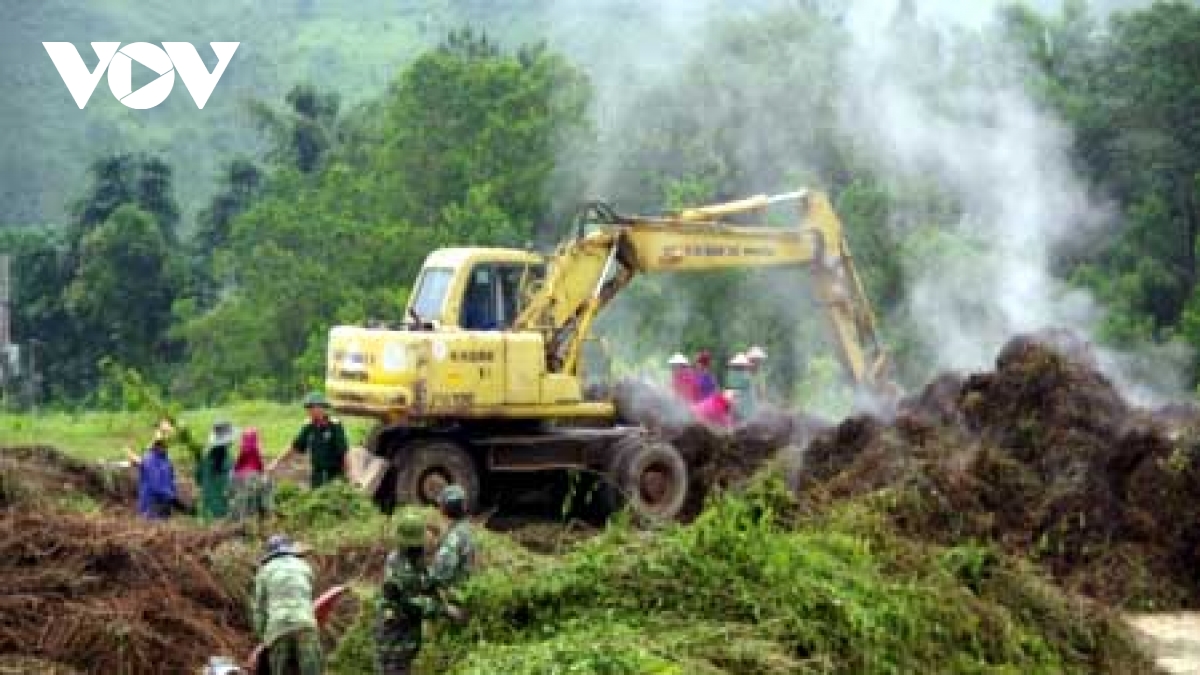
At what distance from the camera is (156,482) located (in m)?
15.3

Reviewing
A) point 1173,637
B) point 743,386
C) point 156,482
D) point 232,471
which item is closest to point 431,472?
point 232,471

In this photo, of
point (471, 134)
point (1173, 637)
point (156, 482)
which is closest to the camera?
point (1173, 637)

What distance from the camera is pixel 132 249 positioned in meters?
48.4

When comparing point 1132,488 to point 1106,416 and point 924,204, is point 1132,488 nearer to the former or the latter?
point 1106,416

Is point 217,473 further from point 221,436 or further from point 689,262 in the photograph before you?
point 689,262

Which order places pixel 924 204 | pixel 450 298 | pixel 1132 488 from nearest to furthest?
pixel 1132 488 < pixel 450 298 < pixel 924 204

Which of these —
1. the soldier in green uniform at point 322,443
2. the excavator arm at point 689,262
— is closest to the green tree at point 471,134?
the excavator arm at point 689,262

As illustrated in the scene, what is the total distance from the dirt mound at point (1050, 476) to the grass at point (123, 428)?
9.59 meters

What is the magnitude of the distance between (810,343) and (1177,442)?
19.7 m

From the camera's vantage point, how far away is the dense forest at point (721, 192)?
31.6 m

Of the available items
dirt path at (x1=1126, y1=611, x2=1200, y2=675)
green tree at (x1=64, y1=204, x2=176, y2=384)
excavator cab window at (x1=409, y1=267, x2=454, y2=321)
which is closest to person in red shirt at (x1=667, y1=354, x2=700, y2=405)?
excavator cab window at (x1=409, y1=267, x2=454, y2=321)

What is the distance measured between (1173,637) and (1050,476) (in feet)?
7.97

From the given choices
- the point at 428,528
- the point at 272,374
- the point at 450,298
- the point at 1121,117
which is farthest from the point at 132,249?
the point at 428,528

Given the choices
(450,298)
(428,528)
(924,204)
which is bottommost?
(428,528)
